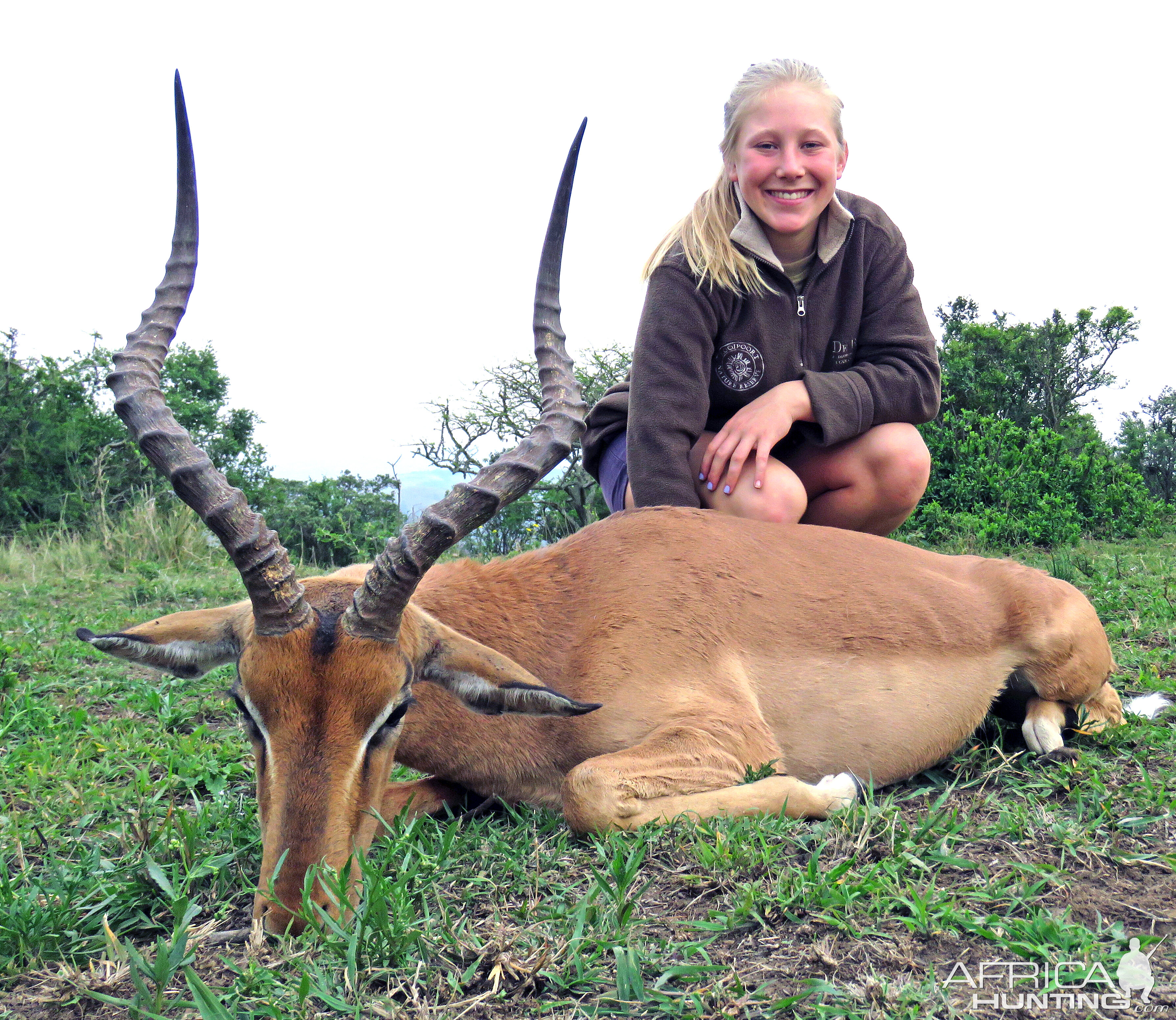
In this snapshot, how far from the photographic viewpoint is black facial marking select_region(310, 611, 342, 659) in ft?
10.5

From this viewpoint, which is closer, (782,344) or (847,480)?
(782,344)

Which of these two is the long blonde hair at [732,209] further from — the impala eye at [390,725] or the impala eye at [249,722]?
the impala eye at [249,722]

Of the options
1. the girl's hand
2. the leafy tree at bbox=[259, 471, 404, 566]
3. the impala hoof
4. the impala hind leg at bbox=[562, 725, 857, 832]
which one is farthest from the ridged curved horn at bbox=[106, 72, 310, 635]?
the leafy tree at bbox=[259, 471, 404, 566]

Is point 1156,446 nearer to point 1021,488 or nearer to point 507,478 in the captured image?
point 1021,488

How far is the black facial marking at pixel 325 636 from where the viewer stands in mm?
3215

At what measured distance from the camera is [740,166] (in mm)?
5500

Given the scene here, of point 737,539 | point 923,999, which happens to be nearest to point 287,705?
point 923,999

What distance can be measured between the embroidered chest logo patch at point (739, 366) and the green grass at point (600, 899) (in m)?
2.41

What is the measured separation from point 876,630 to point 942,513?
35.8 feet

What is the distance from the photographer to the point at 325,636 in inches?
128

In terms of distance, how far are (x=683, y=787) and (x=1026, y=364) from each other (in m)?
18.0

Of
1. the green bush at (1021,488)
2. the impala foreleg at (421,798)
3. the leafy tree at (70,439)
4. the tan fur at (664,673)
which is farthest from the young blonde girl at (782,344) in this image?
the leafy tree at (70,439)

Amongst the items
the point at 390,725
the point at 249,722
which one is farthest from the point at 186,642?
the point at 390,725

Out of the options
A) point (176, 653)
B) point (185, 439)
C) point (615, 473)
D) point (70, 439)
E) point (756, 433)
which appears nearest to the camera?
point (185, 439)
